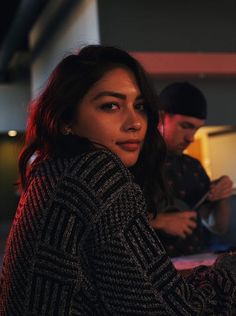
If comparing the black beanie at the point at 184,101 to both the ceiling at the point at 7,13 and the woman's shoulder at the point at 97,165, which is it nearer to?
the woman's shoulder at the point at 97,165

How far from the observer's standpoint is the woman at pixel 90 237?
0.77m

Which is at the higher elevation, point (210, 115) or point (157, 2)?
point (157, 2)

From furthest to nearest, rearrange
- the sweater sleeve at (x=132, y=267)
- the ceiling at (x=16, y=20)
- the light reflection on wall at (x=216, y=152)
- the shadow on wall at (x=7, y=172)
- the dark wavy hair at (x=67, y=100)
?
the shadow on wall at (x=7, y=172) → the ceiling at (x=16, y=20) → the light reflection on wall at (x=216, y=152) → the dark wavy hair at (x=67, y=100) → the sweater sleeve at (x=132, y=267)

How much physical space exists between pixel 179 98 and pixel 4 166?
8723 mm

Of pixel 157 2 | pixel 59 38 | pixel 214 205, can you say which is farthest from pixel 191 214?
pixel 59 38

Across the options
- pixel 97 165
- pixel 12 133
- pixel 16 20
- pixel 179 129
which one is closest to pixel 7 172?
pixel 12 133

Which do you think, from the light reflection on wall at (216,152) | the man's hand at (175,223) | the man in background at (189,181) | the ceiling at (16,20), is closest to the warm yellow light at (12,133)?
the ceiling at (16,20)

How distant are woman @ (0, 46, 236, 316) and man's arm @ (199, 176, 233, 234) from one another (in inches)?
39.7

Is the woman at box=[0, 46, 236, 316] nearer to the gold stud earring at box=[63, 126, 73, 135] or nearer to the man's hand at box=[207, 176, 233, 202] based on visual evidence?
the gold stud earring at box=[63, 126, 73, 135]

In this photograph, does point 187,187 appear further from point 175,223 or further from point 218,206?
point 175,223

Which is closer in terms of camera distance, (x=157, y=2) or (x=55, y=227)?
(x=55, y=227)

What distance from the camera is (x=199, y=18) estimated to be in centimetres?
360

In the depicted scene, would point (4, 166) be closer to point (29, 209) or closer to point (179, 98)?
point (179, 98)

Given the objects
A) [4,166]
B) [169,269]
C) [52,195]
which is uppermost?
[52,195]
